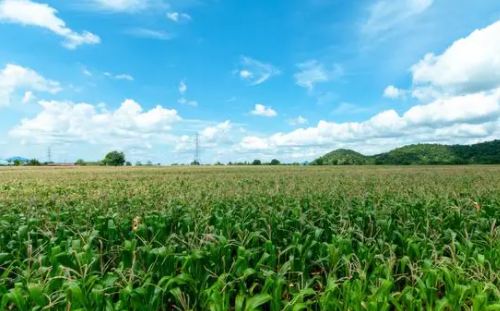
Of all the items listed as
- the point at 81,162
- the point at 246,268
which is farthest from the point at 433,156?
the point at 81,162

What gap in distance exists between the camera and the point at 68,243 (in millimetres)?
5551

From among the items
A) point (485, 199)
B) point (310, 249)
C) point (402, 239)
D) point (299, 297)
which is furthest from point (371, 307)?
point (485, 199)

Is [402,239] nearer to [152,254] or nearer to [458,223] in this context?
[458,223]

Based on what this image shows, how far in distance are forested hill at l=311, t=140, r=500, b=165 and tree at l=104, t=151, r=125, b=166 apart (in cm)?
9035

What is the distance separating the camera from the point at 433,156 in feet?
400

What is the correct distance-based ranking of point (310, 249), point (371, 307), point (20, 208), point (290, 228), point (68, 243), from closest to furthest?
point (371, 307) < point (68, 243) < point (310, 249) < point (290, 228) < point (20, 208)

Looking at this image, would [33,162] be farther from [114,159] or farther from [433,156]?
[433,156]

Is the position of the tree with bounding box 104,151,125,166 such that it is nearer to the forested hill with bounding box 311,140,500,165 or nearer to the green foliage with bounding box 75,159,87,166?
the green foliage with bounding box 75,159,87,166

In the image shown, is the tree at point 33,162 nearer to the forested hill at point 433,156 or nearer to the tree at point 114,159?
the tree at point 114,159

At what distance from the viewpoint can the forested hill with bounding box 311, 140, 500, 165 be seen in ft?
355

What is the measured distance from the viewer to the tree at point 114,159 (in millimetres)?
133500

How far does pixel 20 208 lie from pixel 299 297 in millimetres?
11194

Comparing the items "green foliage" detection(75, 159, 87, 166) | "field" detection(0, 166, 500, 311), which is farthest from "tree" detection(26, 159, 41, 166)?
"field" detection(0, 166, 500, 311)

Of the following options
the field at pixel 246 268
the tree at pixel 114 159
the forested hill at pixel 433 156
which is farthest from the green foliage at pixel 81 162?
the field at pixel 246 268
